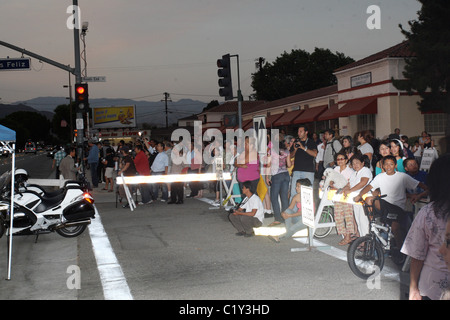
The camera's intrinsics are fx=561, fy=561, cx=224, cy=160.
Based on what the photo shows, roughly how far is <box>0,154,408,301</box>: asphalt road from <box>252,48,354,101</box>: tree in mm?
68886

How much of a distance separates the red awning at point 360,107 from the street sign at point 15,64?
19491 mm

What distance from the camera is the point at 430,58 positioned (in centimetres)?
2806

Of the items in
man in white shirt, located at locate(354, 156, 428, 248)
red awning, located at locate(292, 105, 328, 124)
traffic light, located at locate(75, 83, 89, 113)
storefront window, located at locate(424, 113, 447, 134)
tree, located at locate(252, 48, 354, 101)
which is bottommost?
man in white shirt, located at locate(354, 156, 428, 248)

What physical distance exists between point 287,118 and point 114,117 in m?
38.4

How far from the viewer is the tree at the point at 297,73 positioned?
7838 cm

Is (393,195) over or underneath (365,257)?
over

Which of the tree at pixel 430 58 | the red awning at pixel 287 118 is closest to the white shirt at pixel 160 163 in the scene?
the tree at pixel 430 58

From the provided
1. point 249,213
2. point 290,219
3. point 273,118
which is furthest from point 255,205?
point 273,118

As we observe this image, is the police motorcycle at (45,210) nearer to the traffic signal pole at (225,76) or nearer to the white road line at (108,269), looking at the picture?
the white road line at (108,269)

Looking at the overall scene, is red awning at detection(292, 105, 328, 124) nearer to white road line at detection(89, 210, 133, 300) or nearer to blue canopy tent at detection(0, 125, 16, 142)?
white road line at detection(89, 210, 133, 300)

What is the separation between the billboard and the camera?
79062 mm

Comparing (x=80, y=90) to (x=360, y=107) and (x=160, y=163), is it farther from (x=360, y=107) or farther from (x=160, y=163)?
(x=360, y=107)
